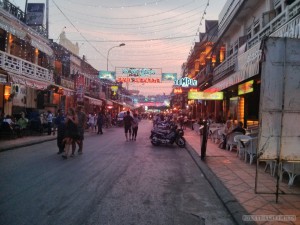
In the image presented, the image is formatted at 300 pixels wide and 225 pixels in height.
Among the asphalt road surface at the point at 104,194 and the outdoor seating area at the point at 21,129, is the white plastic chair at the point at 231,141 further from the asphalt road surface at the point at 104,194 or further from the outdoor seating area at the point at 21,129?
the outdoor seating area at the point at 21,129

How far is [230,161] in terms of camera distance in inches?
488

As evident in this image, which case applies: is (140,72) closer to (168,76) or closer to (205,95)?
(168,76)

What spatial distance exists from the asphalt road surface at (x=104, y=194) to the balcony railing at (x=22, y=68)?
438 inches

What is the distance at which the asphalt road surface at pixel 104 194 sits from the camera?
574 centimetres

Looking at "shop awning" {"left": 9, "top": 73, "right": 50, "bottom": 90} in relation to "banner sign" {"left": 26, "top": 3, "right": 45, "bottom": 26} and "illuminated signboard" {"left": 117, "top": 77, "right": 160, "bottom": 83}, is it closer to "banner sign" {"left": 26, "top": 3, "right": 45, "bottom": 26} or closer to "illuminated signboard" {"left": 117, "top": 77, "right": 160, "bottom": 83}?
"banner sign" {"left": 26, "top": 3, "right": 45, "bottom": 26}

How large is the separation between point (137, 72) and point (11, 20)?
69.9 ft

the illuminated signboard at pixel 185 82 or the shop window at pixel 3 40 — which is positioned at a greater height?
the shop window at pixel 3 40

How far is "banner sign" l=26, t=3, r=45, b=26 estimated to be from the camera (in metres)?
26.6

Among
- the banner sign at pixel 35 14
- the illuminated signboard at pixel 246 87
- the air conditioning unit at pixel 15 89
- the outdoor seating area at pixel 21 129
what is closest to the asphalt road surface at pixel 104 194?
the outdoor seating area at pixel 21 129

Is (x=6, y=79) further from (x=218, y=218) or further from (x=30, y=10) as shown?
(x=218, y=218)

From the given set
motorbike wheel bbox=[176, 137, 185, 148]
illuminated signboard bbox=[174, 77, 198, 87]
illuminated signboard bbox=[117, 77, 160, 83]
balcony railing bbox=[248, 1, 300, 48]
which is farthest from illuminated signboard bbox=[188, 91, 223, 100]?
illuminated signboard bbox=[117, 77, 160, 83]

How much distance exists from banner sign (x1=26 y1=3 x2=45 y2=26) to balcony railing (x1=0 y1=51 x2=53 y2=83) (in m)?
3.28

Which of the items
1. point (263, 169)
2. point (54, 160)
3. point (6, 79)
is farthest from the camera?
point (6, 79)

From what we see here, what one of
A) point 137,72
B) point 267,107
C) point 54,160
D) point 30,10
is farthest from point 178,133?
point 137,72
